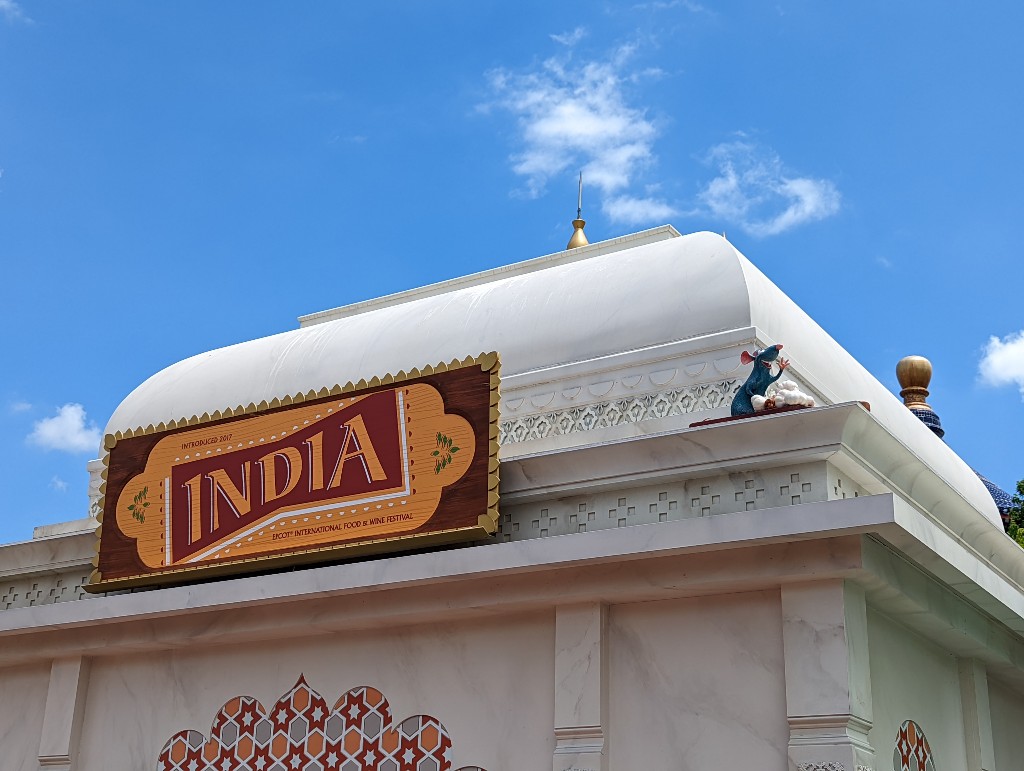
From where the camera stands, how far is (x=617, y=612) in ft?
21.0

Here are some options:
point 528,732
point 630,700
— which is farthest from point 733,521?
point 528,732

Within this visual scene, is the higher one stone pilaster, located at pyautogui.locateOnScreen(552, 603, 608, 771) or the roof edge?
the roof edge

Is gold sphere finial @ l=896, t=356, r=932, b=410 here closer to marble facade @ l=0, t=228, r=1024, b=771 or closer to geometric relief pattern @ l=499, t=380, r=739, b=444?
marble facade @ l=0, t=228, r=1024, b=771

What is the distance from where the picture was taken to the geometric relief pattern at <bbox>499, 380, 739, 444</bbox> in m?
7.18

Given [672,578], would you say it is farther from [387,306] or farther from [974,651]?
[387,306]

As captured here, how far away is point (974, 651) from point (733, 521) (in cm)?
218

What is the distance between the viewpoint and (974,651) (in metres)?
7.01

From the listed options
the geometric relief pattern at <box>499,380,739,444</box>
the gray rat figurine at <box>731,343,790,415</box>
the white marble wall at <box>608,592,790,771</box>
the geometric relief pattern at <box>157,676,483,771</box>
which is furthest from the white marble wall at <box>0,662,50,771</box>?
the gray rat figurine at <box>731,343,790,415</box>

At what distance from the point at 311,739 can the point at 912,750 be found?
322cm

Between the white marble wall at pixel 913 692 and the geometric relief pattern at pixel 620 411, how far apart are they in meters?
1.59

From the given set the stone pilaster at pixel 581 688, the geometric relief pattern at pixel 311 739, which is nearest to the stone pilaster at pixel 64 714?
the geometric relief pattern at pixel 311 739

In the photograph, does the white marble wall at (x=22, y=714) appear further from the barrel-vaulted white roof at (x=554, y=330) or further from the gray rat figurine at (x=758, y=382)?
the gray rat figurine at (x=758, y=382)

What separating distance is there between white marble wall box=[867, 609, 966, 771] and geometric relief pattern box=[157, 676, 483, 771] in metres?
2.21

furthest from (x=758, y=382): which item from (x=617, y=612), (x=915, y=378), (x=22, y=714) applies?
(x=915, y=378)
